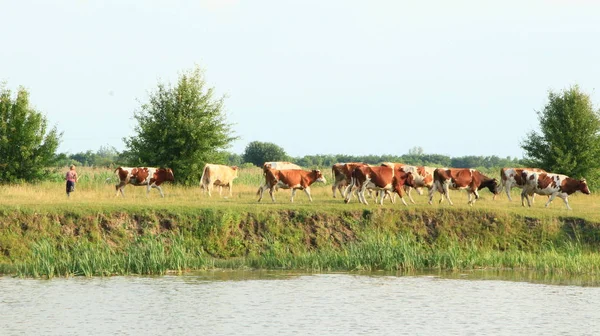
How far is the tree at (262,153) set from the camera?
106438 mm

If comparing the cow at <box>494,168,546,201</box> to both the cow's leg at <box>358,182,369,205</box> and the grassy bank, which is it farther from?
the cow's leg at <box>358,182,369,205</box>

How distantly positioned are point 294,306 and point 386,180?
14563mm

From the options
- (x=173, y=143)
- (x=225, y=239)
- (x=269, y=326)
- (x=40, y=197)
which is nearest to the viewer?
(x=269, y=326)

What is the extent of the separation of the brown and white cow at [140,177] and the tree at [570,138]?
81.5 ft

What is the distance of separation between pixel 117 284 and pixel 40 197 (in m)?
12.1

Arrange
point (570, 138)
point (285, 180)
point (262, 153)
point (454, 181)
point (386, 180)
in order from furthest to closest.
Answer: point (262, 153)
point (570, 138)
point (454, 181)
point (285, 180)
point (386, 180)

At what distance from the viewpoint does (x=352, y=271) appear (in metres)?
26.4

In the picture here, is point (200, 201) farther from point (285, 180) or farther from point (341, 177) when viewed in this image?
point (341, 177)

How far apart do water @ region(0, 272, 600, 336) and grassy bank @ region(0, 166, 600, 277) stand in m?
1.34

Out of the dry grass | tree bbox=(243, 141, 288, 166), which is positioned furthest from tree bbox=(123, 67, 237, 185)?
tree bbox=(243, 141, 288, 166)

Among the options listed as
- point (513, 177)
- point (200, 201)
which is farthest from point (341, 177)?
point (200, 201)

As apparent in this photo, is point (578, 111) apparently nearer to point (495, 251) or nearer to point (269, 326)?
point (495, 251)

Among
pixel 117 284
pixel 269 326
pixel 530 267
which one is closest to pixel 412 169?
pixel 530 267

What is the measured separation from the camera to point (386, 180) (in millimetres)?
34750
